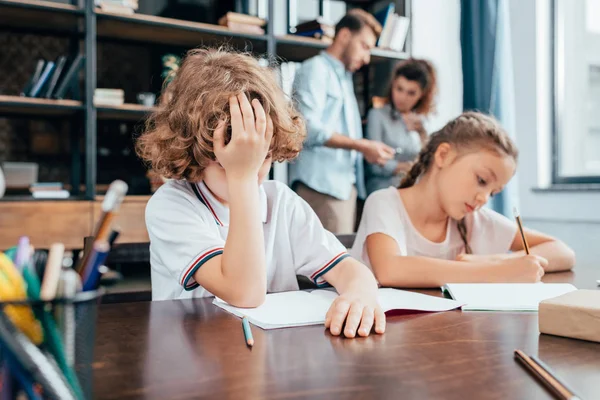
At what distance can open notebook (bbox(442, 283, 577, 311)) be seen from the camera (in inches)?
32.2

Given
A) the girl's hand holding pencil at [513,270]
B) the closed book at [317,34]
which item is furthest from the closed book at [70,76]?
the girl's hand holding pencil at [513,270]

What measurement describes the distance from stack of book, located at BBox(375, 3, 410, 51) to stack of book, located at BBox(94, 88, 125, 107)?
1599mm

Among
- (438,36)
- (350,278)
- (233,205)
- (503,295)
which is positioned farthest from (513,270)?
(438,36)

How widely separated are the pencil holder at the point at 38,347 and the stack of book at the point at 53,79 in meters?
2.76

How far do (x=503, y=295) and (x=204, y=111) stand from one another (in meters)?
0.58

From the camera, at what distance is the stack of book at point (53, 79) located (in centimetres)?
278

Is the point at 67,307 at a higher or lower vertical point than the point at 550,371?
higher

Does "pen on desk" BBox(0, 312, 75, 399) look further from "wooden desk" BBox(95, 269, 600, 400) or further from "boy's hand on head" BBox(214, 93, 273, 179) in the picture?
"boy's hand on head" BBox(214, 93, 273, 179)

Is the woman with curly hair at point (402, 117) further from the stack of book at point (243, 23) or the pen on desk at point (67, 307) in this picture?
the pen on desk at point (67, 307)

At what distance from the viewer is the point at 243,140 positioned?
84 centimetres

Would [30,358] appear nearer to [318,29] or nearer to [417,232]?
[417,232]

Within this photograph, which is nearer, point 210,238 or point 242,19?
point 210,238

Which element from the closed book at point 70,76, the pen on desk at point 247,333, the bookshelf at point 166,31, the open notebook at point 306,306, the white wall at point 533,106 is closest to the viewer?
the pen on desk at point 247,333

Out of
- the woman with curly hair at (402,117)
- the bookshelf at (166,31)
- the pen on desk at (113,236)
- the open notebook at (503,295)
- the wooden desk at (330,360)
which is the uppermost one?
the bookshelf at (166,31)
